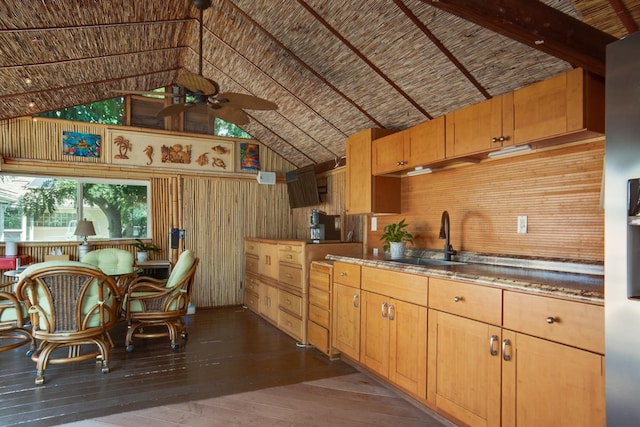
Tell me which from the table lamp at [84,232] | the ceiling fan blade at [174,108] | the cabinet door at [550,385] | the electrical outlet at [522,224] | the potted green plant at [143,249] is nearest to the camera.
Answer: the cabinet door at [550,385]

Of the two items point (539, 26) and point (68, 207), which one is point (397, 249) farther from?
point (68, 207)

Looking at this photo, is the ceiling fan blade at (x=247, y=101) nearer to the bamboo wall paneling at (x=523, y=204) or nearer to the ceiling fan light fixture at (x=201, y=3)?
the ceiling fan light fixture at (x=201, y=3)

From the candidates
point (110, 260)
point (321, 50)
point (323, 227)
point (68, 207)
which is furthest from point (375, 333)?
point (68, 207)

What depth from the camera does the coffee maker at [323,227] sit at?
4.75 metres

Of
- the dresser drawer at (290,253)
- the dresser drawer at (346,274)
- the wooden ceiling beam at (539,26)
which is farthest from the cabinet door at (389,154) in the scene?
the wooden ceiling beam at (539,26)

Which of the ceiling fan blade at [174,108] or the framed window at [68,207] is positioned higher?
the ceiling fan blade at [174,108]

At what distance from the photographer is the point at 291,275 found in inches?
173

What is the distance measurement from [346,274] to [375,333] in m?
0.64

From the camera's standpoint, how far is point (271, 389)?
118 inches

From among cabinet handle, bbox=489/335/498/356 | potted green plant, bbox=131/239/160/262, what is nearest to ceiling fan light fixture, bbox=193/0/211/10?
cabinet handle, bbox=489/335/498/356

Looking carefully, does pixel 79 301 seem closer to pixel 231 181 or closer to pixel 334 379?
pixel 334 379

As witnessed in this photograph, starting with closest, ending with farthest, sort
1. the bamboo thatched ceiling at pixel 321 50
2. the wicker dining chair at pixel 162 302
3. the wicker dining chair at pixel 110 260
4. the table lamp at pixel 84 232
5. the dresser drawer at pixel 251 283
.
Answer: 1. the bamboo thatched ceiling at pixel 321 50
2. the wicker dining chair at pixel 162 302
3. the wicker dining chair at pixel 110 260
4. the table lamp at pixel 84 232
5. the dresser drawer at pixel 251 283

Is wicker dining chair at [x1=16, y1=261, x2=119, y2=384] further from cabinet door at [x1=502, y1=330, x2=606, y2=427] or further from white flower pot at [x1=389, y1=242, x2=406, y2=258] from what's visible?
cabinet door at [x1=502, y1=330, x2=606, y2=427]

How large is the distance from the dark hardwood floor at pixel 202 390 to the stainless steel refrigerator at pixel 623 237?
127 centimetres
